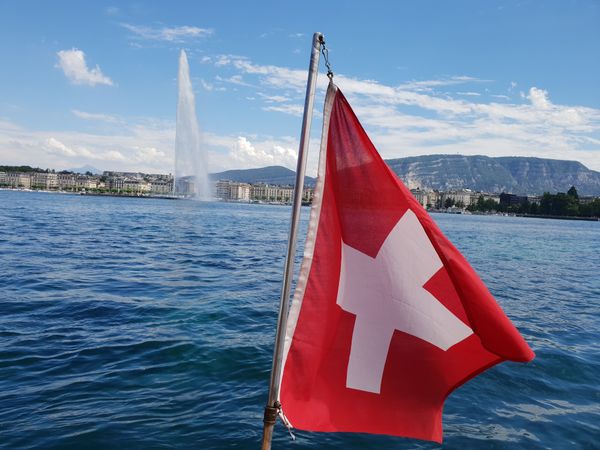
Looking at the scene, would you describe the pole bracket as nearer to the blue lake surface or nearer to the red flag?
the red flag

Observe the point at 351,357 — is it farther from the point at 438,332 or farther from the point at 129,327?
the point at 129,327

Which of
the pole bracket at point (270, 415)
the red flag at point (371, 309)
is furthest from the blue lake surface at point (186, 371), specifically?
the pole bracket at point (270, 415)

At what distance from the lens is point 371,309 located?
155 inches

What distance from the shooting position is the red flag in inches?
148

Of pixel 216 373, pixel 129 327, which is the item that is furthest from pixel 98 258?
pixel 216 373

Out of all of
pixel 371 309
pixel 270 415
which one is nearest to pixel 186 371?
pixel 270 415

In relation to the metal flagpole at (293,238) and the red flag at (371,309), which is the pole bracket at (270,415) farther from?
the red flag at (371,309)

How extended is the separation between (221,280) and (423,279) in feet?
50.6

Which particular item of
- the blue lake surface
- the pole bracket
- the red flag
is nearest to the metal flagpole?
the pole bracket

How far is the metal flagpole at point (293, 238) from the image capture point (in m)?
3.35

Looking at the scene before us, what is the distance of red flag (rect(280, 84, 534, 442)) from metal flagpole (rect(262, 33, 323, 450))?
27 centimetres

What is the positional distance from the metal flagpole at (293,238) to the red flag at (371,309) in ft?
0.90

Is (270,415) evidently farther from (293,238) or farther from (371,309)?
(293,238)

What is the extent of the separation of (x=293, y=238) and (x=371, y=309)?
0.99 meters
